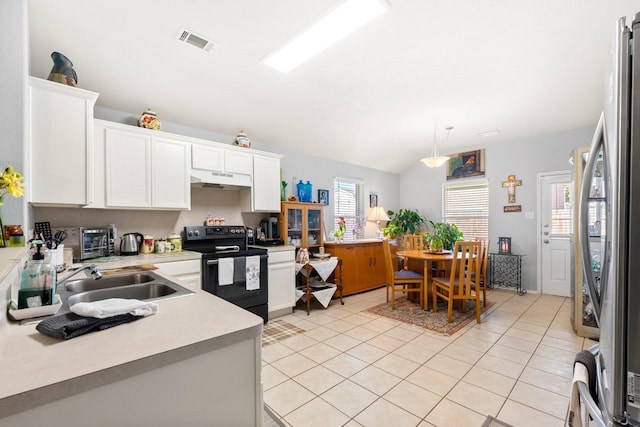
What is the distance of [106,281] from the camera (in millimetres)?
1835

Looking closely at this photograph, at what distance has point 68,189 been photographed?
2.28 metres

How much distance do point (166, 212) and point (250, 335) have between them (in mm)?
2982

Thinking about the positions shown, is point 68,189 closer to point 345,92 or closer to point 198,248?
point 198,248

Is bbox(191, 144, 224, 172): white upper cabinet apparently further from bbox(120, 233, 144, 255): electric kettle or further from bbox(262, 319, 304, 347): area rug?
bbox(262, 319, 304, 347): area rug

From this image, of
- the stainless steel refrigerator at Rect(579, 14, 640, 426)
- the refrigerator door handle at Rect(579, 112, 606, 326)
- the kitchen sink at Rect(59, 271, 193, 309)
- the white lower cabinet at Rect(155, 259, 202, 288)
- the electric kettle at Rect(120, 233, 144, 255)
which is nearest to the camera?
the stainless steel refrigerator at Rect(579, 14, 640, 426)

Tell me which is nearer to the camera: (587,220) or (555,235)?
(587,220)

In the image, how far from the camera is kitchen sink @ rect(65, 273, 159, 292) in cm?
170

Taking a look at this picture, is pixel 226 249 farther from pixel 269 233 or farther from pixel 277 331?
pixel 277 331

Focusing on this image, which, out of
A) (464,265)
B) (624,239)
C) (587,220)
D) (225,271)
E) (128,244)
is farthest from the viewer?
(464,265)

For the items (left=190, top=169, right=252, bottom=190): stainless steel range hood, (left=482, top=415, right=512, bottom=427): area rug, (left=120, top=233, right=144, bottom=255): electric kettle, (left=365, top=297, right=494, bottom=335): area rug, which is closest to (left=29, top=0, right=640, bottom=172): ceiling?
(left=190, top=169, right=252, bottom=190): stainless steel range hood

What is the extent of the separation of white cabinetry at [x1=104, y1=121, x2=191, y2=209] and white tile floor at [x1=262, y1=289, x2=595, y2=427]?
1.92 metres

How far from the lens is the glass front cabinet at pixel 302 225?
13.7ft

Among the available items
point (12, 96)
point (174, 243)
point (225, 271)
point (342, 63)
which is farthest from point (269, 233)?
point (12, 96)

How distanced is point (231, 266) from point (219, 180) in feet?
3.44
